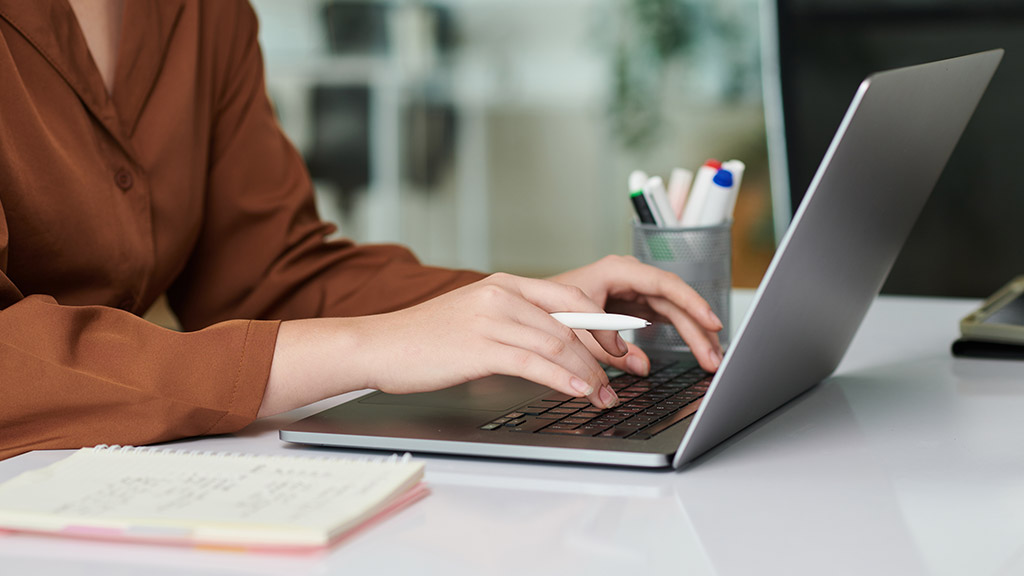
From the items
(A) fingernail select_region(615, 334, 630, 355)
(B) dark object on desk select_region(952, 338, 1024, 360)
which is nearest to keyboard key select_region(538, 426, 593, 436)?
(A) fingernail select_region(615, 334, 630, 355)

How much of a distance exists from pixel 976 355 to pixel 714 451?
464 millimetres

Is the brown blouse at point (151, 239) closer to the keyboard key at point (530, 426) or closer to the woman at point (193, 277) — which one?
the woman at point (193, 277)

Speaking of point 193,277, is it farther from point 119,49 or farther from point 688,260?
point 688,260

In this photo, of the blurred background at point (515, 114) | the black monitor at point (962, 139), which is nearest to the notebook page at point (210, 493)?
the black monitor at point (962, 139)

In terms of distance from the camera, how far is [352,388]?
0.76 m

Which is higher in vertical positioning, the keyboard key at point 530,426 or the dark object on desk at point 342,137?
the keyboard key at point 530,426

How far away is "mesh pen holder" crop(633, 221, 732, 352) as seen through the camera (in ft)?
3.37

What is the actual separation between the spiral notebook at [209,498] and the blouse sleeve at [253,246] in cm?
59

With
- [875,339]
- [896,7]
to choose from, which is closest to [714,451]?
[875,339]

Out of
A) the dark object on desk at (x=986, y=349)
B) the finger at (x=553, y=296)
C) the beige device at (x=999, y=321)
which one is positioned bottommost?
the dark object on desk at (x=986, y=349)

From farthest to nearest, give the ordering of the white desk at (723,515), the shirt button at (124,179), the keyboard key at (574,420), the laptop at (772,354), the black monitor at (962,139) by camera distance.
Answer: the black monitor at (962,139) < the shirt button at (124,179) < the keyboard key at (574,420) < the laptop at (772,354) < the white desk at (723,515)

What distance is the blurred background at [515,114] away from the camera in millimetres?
4043

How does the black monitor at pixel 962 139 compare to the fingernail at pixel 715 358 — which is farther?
the black monitor at pixel 962 139

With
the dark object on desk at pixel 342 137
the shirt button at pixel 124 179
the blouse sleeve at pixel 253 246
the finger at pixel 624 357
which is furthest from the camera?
the dark object on desk at pixel 342 137
